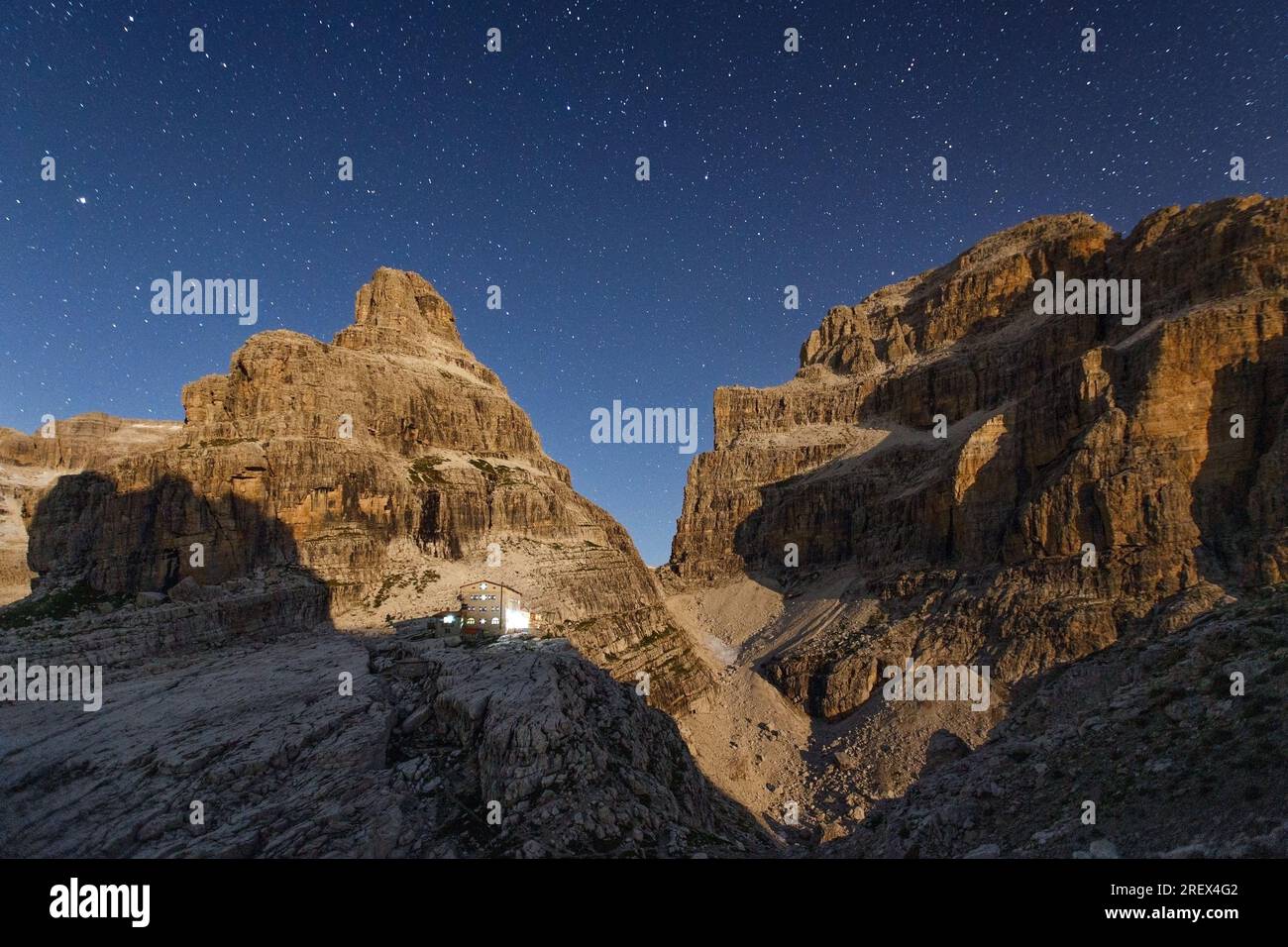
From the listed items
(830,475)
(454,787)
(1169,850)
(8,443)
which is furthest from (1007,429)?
(8,443)

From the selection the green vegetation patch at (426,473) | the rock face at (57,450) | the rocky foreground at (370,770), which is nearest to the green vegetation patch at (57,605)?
the rocky foreground at (370,770)

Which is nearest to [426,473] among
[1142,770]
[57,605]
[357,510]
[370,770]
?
[357,510]

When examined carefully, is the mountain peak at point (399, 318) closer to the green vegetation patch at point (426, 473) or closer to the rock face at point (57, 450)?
the green vegetation patch at point (426, 473)

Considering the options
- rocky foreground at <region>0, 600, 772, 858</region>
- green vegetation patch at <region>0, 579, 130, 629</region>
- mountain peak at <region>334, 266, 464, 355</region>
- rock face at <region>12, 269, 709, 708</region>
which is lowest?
rocky foreground at <region>0, 600, 772, 858</region>

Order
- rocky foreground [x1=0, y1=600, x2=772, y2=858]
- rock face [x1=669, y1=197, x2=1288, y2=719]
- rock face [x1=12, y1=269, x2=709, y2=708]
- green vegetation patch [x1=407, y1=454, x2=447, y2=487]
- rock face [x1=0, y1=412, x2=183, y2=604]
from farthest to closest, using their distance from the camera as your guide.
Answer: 1. rock face [x1=0, y1=412, x2=183, y2=604]
2. green vegetation patch [x1=407, y1=454, x2=447, y2=487]
3. rock face [x1=669, y1=197, x2=1288, y2=719]
4. rock face [x1=12, y1=269, x2=709, y2=708]
5. rocky foreground [x1=0, y1=600, x2=772, y2=858]

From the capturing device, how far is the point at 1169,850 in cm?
873

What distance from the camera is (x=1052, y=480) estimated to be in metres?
56.4

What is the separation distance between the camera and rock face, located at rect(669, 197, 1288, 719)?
47969mm

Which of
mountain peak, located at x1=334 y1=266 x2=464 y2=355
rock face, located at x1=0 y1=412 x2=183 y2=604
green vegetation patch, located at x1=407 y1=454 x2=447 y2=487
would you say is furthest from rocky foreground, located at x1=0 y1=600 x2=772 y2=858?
rock face, located at x1=0 y1=412 x2=183 y2=604

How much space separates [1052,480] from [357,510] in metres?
75.0

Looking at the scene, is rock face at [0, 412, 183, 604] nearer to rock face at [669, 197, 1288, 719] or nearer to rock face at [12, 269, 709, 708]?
rock face at [12, 269, 709, 708]

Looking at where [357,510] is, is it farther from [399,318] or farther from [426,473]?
[399,318]

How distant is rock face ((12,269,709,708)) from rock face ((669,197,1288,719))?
82.4 feet
